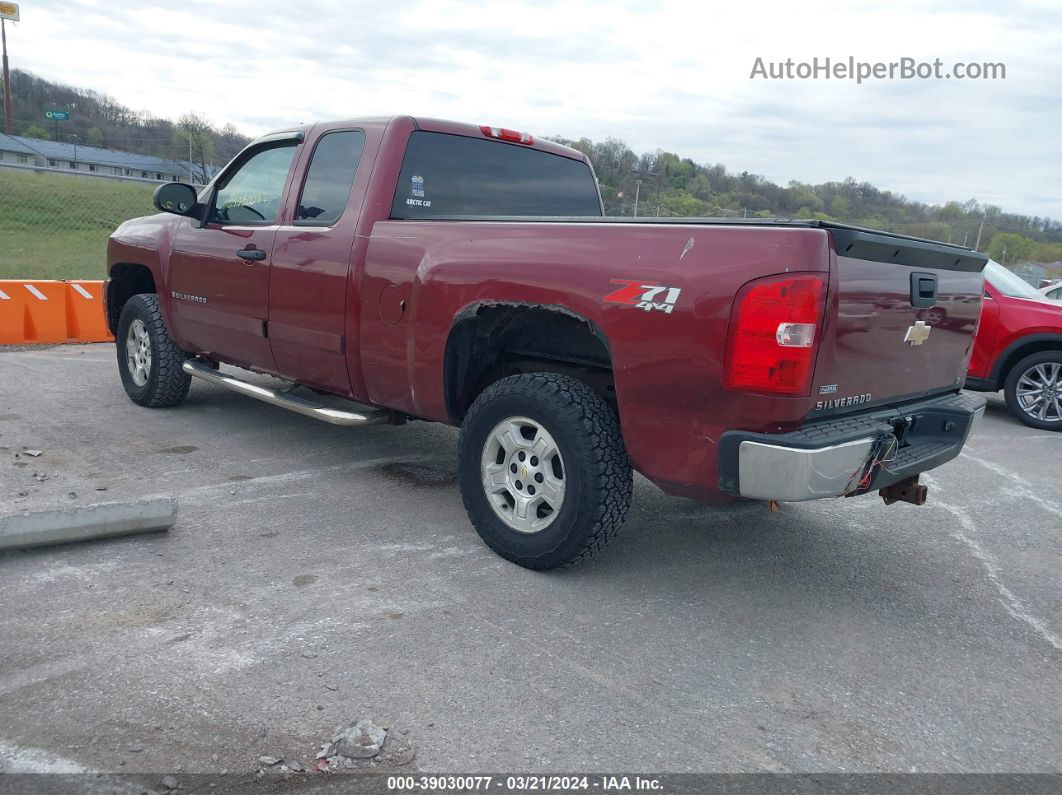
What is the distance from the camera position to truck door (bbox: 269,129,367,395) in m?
4.54

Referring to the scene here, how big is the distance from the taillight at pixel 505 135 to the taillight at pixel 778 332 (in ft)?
8.42

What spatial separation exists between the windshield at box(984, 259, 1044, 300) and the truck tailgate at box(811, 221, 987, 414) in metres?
4.80

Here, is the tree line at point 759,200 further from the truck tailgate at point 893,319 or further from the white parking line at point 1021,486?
the white parking line at point 1021,486

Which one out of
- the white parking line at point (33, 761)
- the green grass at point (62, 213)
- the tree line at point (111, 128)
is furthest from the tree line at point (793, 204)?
the green grass at point (62, 213)

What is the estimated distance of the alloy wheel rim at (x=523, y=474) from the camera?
3639 mm

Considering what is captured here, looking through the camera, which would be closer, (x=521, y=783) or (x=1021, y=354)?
(x=521, y=783)

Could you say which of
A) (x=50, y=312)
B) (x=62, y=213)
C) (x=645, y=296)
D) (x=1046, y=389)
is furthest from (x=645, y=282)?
(x=62, y=213)

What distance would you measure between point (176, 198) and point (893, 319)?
14.8 ft

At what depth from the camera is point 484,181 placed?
4.94 meters

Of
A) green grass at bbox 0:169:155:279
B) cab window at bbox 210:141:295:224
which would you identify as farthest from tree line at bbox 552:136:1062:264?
green grass at bbox 0:169:155:279

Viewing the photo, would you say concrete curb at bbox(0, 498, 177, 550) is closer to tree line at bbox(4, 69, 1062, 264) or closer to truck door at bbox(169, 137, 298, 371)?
truck door at bbox(169, 137, 298, 371)

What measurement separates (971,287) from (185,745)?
3.71 m

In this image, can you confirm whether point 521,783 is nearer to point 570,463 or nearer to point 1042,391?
point 570,463

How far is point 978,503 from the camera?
5.28 metres
